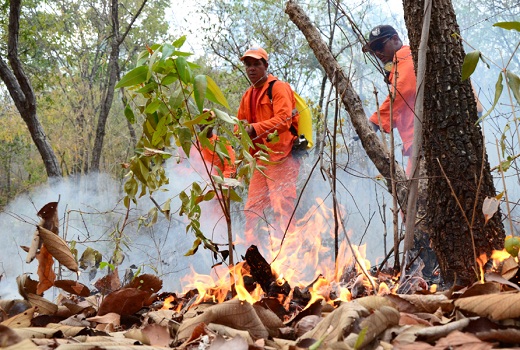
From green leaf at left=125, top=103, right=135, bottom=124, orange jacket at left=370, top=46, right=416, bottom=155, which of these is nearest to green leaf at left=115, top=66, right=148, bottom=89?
green leaf at left=125, top=103, right=135, bottom=124

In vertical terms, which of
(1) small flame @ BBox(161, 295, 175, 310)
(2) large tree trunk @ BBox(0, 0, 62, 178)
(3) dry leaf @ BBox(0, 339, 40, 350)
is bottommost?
(1) small flame @ BBox(161, 295, 175, 310)

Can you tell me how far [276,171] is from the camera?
552 centimetres

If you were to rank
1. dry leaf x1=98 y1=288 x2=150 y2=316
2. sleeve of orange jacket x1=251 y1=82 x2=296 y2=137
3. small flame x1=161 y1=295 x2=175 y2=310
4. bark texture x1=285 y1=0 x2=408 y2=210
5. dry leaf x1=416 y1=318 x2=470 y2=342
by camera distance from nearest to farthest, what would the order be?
dry leaf x1=416 y1=318 x2=470 y2=342 < dry leaf x1=98 y1=288 x2=150 y2=316 < small flame x1=161 y1=295 x2=175 y2=310 < bark texture x1=285 y1=0 x2=408 y2=210 < sleeve of orange jacket x1=251 y1=82 x2=296 y2=137

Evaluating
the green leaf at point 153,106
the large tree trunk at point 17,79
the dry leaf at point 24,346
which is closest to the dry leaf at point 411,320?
the dry leaf at point 24,346

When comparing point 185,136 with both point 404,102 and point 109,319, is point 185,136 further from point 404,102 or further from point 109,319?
point 404,102

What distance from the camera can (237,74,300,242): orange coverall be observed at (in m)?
5.25

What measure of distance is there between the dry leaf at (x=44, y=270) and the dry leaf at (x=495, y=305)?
60.9 inches

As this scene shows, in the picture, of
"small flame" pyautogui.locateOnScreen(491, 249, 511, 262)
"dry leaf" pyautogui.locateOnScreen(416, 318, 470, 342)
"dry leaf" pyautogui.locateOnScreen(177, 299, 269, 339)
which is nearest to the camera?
"dry leaf" pyautogui.locateOnScreen(416, 318, 470, 342)

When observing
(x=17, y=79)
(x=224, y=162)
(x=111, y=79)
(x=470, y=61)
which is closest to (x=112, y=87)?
(x=111, y=79)

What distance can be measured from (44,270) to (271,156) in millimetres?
3380

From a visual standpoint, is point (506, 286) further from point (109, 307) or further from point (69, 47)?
point (69, 47)

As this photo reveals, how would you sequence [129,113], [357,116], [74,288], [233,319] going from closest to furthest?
[233,319] < [129,113] < [74,288] < [357,116]

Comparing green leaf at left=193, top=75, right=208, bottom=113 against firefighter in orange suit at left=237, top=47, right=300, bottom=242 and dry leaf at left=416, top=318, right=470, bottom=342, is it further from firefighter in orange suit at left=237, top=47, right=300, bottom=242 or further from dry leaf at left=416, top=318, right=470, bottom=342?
firefighter in orange suit at left=237, top=47, right=300, bottom=242

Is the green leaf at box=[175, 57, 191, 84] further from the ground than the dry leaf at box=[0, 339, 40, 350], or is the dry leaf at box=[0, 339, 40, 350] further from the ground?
the green leaf at box=[175, 57, 191, 84]
